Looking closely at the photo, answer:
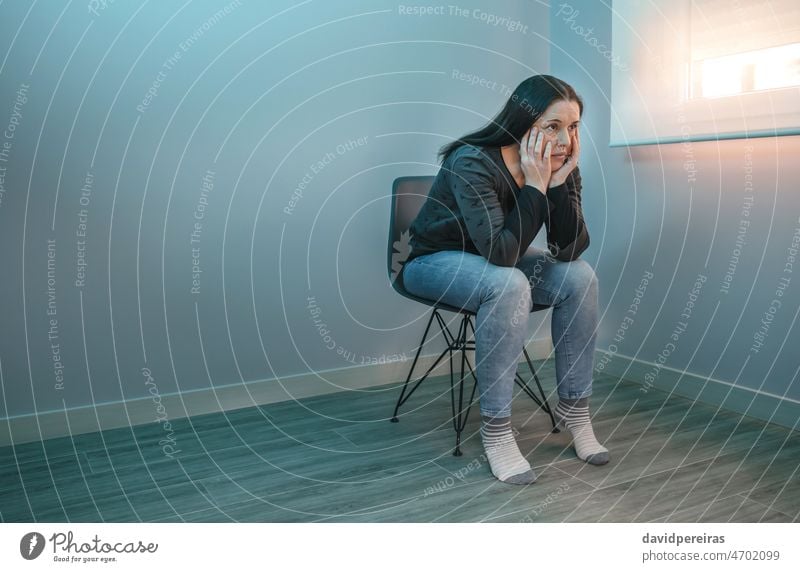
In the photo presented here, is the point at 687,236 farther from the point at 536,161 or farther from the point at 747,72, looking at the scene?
the point at 536,161

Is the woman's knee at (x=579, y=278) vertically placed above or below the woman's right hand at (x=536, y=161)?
below

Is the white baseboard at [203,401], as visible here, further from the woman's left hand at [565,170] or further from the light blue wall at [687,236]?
the woman's left hand at [565,170]

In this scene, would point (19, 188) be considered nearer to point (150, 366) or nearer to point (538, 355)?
point (150, 366)

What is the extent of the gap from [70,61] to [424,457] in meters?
1.40

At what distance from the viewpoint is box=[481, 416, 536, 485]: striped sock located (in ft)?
6.05

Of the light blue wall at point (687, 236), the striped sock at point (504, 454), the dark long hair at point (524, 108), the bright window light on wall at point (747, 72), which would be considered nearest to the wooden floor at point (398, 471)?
the striped sock at point (504, 454)

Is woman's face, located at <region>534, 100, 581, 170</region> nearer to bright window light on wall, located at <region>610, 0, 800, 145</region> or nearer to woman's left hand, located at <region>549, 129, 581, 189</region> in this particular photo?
woman's left hand, located at <region>549, 129, 581, 189</region>

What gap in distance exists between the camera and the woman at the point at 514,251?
6.13 ft

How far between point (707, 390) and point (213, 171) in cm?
161

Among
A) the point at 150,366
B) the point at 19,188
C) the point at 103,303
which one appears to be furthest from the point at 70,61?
the point at 150,366

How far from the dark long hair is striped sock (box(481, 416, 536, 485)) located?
2.24ft

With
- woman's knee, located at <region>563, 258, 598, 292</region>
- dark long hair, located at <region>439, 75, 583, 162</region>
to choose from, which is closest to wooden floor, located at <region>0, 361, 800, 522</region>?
woman's knee, located at <region>563, 258, 598, 292</region>

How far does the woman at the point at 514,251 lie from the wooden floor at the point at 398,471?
12cm

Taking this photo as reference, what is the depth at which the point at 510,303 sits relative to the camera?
1854mm
